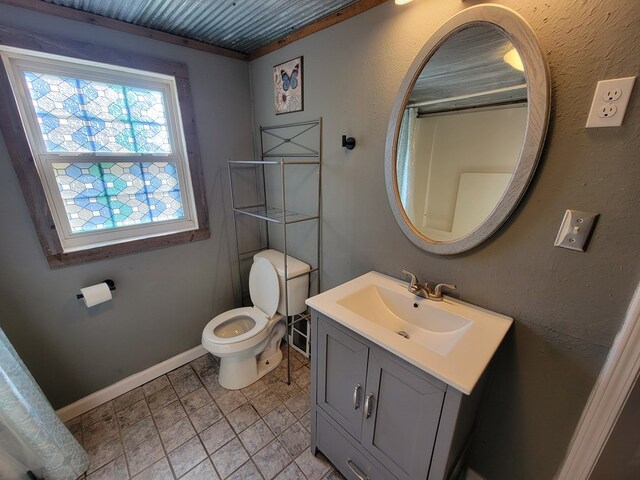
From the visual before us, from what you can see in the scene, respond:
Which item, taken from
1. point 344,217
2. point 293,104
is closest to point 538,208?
point 344,217

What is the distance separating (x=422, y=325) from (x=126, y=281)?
179 centimetres

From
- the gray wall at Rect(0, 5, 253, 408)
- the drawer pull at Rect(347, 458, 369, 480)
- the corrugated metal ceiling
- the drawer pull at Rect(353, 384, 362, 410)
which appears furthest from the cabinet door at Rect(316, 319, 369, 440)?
the corrugated metal ceiling

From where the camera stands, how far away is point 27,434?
1.11 metres

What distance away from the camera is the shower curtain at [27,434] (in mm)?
1064

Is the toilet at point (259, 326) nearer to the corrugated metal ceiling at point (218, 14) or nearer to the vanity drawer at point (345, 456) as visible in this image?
the vanity drawer at point (345, 456)

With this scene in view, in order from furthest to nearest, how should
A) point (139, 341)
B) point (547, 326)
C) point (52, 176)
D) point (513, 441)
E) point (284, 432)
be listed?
1. point (139, 341)
2. point (284, 432)
3. point (52, 176)
4. point (513, 441)
5. point (547, 326)

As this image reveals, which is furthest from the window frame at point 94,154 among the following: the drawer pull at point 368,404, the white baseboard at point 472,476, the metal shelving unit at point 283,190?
the white baseboard at point 472,476

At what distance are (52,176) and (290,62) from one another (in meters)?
1.49

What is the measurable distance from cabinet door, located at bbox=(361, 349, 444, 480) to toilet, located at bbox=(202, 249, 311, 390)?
0.90 meters

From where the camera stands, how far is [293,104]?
5.49ft

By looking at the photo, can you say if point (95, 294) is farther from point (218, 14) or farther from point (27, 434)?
point (218, 14)

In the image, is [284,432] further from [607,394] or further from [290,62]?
[290,62]

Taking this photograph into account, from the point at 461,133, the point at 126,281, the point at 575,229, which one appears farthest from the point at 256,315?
the point at 575,229

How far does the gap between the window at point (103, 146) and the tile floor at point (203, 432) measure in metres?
1.06
